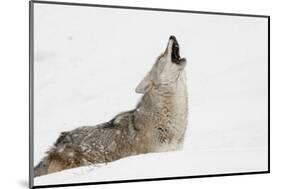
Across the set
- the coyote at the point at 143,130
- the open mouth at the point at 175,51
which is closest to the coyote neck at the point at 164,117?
the coyote at the point at 143,130

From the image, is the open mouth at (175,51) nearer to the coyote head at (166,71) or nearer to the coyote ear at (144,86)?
the coyote head at (166,71)

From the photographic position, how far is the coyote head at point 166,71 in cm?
346

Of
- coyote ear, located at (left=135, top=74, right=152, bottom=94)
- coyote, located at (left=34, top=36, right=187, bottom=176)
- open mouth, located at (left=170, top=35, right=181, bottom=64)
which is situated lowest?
coyote, located at (left=34, top=36, right=187, bottom=176)

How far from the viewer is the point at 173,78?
354cm

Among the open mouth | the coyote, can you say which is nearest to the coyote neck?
the coyote

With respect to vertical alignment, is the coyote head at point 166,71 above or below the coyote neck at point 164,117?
above

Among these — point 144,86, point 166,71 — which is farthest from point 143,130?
point 166,71

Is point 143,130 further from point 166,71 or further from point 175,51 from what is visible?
point 175,51

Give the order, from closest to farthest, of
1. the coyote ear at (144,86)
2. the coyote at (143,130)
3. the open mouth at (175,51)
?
the coyote at (143,130) → the coyote ear at (144,86) → the open mouth at (175,51)

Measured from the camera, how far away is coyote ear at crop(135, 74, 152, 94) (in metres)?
3.43

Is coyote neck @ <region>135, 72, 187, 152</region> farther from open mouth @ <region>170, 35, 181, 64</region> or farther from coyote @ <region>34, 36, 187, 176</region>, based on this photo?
open mouth @ <region>170, 35, 181, 64</region>

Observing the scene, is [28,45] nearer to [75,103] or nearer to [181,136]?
[75,103]

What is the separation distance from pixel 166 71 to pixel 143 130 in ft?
1.32

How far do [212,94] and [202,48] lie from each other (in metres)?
0.31
